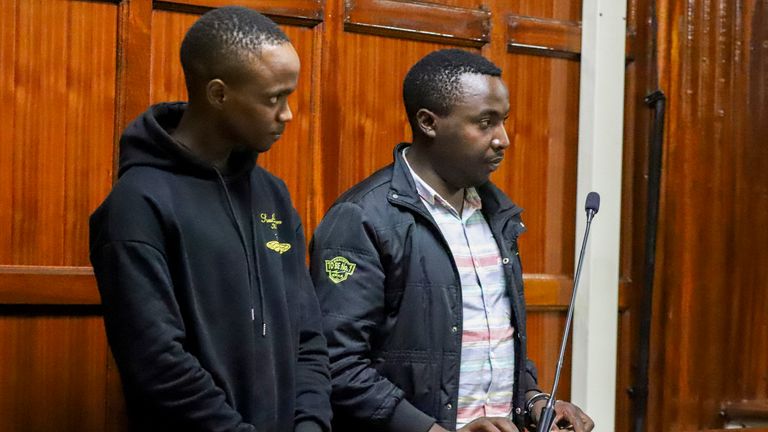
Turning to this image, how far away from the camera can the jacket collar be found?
7.83 feet

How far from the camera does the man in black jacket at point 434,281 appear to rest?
227 cm

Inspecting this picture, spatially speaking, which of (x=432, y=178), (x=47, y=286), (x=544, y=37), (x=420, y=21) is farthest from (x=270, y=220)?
(x=544, y=37)

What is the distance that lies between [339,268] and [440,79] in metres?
0.53

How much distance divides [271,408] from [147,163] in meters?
0.49

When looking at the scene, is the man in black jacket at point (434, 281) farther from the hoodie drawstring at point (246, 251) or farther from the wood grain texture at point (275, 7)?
the wood grain texture at point (275, 7)

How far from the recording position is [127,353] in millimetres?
1759

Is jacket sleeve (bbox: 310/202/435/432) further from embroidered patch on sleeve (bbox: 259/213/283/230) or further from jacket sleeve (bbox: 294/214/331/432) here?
embroidered patch on sleeve (bbox: 259/213/283/230)

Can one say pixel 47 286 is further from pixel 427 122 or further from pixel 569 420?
pixel 569 420

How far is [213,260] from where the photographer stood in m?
1.86

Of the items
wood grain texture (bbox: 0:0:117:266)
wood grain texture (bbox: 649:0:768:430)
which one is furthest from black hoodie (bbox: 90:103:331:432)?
wood grain texture (bbox: 649:0:768:430)

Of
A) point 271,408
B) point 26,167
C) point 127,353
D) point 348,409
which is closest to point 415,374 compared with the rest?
point 348,409

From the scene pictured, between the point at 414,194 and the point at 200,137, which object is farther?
the point at 414,194

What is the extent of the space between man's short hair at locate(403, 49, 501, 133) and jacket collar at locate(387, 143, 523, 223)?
11 centimetres

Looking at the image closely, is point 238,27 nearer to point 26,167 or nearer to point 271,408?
point 271,408
